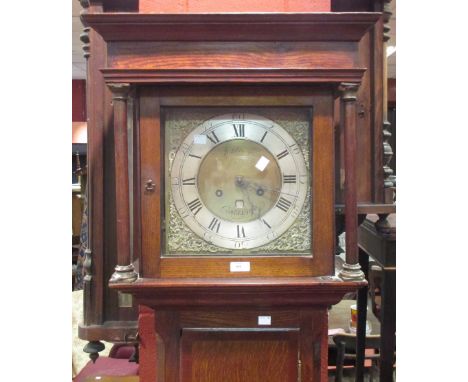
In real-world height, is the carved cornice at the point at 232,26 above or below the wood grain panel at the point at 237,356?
above

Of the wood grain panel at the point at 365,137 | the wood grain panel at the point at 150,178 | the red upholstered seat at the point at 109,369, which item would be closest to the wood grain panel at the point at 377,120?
the wood grain panel at the point at 365,137

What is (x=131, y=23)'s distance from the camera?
0.79 meters

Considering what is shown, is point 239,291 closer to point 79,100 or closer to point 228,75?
point 228,75

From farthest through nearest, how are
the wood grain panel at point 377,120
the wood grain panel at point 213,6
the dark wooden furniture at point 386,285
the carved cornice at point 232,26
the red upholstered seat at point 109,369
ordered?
the red upholstered seat at point 109,369 < the dark wooden furniture at point 386,285 < the wood grain panel at point 377,120 < the wood grain panel at point 213,6 < the carved cornice at point 232,26

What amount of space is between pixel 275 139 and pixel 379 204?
37 cm

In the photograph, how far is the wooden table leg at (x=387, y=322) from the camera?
4.07 feet

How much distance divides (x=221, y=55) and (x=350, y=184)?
0.36 metres

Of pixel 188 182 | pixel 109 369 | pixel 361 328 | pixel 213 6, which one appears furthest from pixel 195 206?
pixel 109 369

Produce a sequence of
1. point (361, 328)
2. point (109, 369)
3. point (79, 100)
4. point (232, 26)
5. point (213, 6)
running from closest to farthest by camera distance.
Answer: point (232, 26) → point (213, 6) → point (361, 328) → point (109, 369) → point (79, 100)

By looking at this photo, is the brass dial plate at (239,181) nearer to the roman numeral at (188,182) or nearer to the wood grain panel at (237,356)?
the roman numeral at (188,182)

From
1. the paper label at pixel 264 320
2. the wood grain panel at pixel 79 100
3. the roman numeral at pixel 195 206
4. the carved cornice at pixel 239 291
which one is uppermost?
the wood grain panel at pixel 79 100

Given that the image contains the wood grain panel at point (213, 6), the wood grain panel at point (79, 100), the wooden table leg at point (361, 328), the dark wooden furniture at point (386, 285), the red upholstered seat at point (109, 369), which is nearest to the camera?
the wood grain panel at point (213, 6)

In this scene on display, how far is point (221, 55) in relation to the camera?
0.81 m

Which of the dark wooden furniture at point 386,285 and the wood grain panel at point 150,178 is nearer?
the wood grain panel at point 150,178
